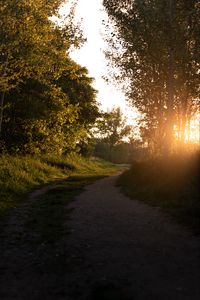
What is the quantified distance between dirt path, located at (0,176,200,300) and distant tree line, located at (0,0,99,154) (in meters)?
13.5

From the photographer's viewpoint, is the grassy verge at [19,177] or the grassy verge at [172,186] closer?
the grassy verge at [172,186]

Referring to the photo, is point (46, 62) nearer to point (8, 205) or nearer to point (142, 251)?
point (8, 205)

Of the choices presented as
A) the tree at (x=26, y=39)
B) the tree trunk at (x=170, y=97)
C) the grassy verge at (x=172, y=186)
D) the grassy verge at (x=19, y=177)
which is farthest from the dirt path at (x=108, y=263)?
the tree trunk at (x=170, y=97)

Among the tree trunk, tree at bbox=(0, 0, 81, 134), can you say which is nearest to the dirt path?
tree at bbox=(0, 0, 81, 134)

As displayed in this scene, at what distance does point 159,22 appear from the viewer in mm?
30500

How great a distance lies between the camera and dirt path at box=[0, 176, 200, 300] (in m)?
7.78

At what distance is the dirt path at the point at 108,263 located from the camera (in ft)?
25.5

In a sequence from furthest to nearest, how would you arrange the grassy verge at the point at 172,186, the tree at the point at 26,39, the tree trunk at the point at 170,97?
the tree trunk at the point at 170,97
the tree at the point at 26,39
the grassy verge at the point at 172,186

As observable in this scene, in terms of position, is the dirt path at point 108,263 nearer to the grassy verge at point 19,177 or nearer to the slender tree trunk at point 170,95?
the grassy verge at point 19,177

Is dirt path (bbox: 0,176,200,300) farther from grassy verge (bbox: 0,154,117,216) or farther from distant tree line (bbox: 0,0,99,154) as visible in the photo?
distant tree line (bbox: 0,0,99,154)

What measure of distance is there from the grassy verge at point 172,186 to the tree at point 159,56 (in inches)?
186

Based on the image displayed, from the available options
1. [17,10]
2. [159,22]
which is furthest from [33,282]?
[159,22]

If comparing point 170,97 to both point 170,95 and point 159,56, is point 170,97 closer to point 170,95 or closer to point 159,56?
point 170,95

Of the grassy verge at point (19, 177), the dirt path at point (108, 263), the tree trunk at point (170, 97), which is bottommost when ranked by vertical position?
the dirt path at point (108, 263)
